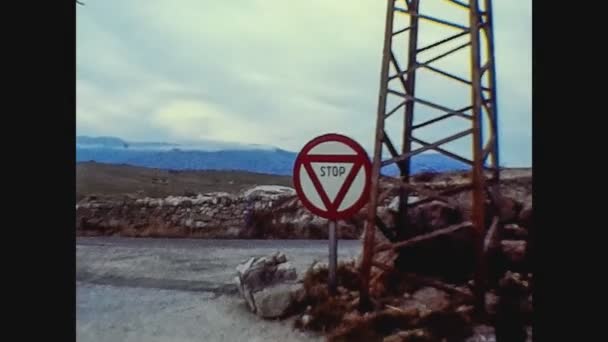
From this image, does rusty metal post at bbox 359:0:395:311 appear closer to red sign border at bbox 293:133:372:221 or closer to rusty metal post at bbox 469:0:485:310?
red sign border at bbox 293:133:372:221

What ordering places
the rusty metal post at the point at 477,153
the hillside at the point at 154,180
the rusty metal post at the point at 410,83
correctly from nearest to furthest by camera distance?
the rusty metal post at the point at 477,153, the rusty metal post at the point at 410,83, the hillside at the point at 154,180

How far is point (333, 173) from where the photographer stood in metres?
3.20

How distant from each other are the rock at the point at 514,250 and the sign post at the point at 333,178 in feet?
2.25

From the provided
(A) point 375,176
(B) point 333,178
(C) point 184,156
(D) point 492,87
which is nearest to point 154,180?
(C) point 184,156

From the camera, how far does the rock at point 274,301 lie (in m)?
3.34

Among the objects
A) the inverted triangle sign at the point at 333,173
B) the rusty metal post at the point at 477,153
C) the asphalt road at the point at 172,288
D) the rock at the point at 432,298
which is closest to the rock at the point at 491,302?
the rusty metal post at the point at 477,153

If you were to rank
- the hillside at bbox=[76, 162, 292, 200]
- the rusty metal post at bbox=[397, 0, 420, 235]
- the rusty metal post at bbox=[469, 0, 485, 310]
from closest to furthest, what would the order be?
the rusty metal post at bbox=[469, 0, 485, 310]
the rusty metal post at bbox=[397, 0, 420, 235]
the hillside at bbox=[76, 162, 292, 200]

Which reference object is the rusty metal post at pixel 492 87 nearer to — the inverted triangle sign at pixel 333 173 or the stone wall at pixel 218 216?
the stone wall at pixel 218 216

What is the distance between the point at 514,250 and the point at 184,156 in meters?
1.64

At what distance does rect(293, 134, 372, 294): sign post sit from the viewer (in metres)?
3.21

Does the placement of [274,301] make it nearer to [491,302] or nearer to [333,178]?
[333,178]

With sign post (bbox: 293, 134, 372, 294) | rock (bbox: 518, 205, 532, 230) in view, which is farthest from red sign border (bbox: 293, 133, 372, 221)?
rock (bbox: 518, 205, 532, 230)

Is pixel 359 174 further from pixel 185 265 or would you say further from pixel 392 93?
pixel 185 265
